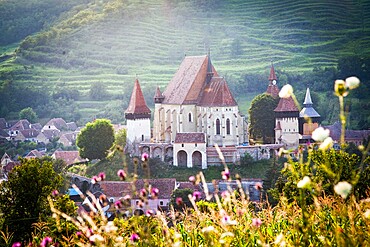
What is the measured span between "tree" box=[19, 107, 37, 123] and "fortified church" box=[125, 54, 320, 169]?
3750cm

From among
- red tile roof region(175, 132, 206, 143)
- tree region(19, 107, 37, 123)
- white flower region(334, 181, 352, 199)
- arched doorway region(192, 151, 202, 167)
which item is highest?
tree region(19, 107, 37, 123)

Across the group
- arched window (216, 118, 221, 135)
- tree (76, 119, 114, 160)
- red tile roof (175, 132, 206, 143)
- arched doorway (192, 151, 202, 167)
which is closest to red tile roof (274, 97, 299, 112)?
arched window (216, 118, 221, 135)

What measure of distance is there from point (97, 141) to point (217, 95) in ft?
23.5

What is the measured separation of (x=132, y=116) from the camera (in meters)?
41.7

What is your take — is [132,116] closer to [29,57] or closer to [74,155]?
[74,155]

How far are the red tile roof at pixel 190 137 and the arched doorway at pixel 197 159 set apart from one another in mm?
623

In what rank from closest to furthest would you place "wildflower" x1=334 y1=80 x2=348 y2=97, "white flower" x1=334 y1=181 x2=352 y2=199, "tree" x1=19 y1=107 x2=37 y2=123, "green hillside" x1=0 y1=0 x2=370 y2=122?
"white flower" x1=334 y1=181 x2=352 y2=199
"wildflower" x1=334 y1=80 x2=348 y2=97
"tree" x1=19 y1=107 x2=37 y2=123
"green hillside" x1=0 y1=0 x2=370 y2=122

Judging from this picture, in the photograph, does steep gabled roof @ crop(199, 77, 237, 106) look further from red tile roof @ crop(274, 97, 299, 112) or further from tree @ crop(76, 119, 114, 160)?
tree @ crop(76, 119, 114, 160)

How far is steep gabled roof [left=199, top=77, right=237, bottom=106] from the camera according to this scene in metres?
40.3

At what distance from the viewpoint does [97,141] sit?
41.7 m

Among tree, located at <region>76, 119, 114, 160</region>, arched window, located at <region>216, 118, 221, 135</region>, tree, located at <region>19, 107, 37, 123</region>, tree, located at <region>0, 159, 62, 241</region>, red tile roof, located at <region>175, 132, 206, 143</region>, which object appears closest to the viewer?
tree, located at <region>0, 159, 62, 241</region>

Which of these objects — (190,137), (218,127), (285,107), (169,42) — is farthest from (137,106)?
(169,42)

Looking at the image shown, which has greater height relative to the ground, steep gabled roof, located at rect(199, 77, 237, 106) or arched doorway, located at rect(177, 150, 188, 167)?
steep gabled roof, located at rect(199, 77, 237, 106)

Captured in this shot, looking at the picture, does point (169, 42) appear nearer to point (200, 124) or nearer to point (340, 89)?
point (200, 124)
